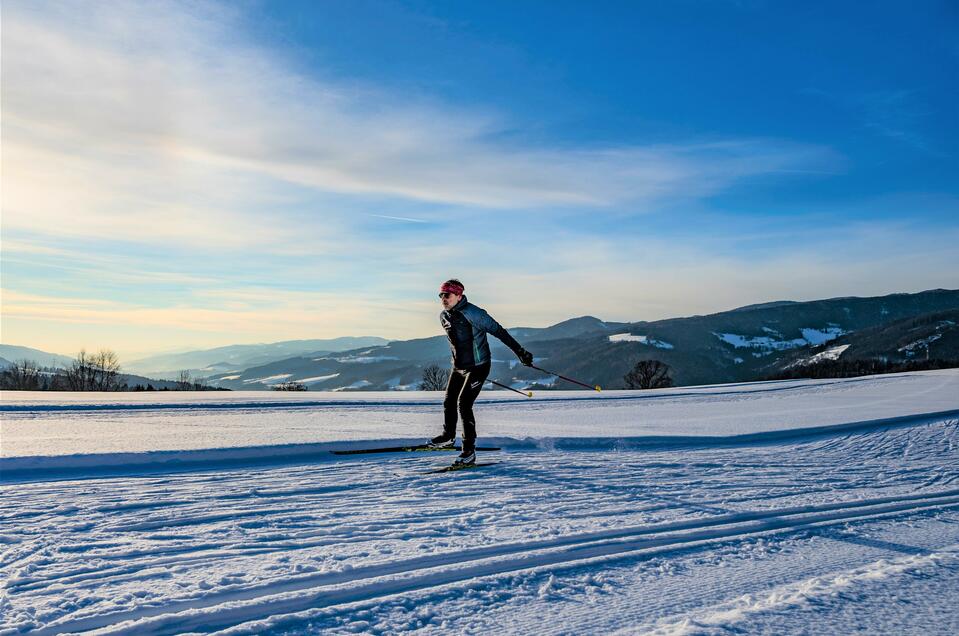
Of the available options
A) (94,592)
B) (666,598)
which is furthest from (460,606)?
(94,592)

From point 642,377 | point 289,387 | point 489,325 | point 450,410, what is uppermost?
point 489,325

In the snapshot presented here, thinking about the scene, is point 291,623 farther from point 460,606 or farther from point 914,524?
point 914,524

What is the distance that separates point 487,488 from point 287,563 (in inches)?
99.6

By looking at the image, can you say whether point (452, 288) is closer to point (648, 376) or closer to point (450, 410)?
point (450, 410)

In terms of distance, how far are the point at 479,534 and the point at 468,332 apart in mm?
3736

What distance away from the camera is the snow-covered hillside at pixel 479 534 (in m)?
3.11

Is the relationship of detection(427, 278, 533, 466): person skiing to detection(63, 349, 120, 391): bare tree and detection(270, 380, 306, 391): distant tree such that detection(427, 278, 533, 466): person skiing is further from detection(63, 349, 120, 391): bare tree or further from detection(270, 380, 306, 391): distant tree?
detection(63, 349, 120, 391): bare tree

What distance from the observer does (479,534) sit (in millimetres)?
4379

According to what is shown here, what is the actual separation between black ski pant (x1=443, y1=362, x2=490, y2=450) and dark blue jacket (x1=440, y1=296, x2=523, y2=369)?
4.0 inches

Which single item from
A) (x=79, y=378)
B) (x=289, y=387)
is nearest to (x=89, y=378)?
(x=79, y=378)

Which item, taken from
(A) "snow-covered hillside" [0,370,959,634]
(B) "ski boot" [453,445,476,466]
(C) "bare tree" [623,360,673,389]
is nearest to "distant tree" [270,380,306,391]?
(C) "bare tree" [623,360,673,389]

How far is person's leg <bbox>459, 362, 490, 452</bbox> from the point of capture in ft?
23.9

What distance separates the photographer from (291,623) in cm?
296

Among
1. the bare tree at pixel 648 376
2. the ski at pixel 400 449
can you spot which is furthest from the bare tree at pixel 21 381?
the ski at pixel 400 449
